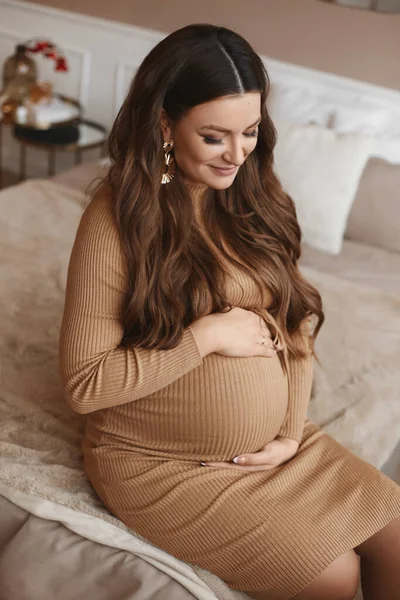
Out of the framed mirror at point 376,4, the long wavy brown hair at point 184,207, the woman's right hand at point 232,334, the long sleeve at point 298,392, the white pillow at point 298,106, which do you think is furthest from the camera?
the white pillow at point 298,106

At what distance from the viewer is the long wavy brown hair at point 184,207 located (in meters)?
1.25

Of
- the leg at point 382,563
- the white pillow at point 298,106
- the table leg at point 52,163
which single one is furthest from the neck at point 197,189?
the table leg at point 52,163

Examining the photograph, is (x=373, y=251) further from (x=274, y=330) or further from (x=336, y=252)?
(x=274, y=330)

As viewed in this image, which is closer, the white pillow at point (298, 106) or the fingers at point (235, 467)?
the fingers at point (235, 467)

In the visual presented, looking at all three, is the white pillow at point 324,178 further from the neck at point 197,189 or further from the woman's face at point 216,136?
the woman's face at point 216,136

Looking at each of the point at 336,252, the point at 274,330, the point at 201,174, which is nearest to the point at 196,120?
the point at 201,174

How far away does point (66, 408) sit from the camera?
1.73m

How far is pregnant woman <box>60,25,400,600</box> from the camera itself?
1263mm

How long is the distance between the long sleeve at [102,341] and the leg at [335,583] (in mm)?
407

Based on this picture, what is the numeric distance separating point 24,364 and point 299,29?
1.97m

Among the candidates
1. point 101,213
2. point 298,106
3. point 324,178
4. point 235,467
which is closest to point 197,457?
point 235,467

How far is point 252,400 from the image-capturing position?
1.38 metres

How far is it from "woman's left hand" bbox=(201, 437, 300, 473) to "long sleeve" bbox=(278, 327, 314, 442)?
0.08 ft

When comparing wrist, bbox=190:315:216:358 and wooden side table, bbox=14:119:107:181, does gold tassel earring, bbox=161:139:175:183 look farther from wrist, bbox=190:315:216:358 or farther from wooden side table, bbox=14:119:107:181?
wooden side table, bbox=14:119:107:181
